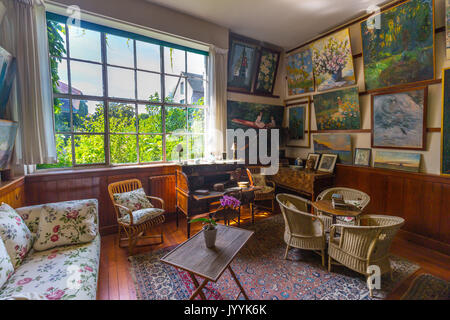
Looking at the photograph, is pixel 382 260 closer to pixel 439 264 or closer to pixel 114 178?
pixel 439 264

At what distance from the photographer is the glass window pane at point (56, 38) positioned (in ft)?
9.51

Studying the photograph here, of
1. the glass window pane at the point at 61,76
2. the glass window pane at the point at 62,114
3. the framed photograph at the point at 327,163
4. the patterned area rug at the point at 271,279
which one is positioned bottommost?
the patterned area rug at the point at 271,279

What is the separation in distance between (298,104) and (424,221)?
3158 millimetres

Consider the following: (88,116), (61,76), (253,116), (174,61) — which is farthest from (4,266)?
(253,116)

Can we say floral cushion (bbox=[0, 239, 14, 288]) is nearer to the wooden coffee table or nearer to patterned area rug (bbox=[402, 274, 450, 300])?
the wooden coffee table

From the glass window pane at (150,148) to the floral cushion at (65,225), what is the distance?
1.54 metres

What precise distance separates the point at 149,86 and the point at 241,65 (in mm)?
2088

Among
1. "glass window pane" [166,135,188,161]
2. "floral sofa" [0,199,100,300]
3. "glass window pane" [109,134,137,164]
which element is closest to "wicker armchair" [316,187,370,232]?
"glass window pane" [166,135,188,161]

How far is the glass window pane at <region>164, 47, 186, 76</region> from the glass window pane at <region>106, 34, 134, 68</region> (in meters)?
0.60

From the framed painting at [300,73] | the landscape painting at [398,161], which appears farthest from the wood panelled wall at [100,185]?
the landscape painting at [398,161]

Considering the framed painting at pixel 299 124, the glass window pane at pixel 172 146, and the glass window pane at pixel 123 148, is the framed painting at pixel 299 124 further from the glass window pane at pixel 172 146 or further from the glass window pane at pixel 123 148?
the glass window pane at pixel 123 148

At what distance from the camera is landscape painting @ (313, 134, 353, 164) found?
12.6 ft

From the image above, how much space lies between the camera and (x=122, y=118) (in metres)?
3.49

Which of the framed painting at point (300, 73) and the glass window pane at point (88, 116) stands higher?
the framed painting at point (300, 73)
